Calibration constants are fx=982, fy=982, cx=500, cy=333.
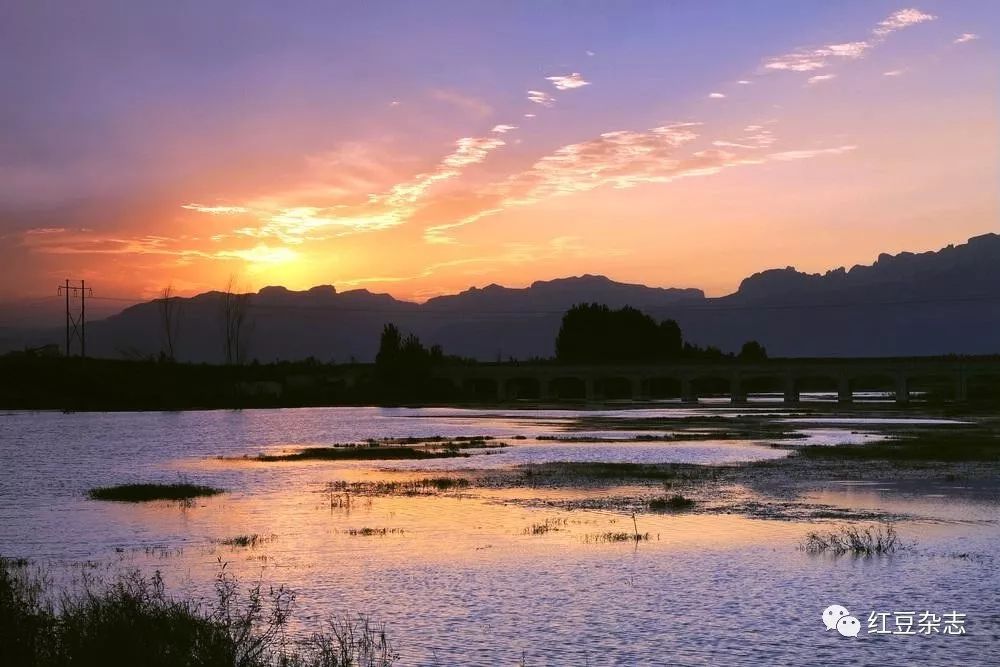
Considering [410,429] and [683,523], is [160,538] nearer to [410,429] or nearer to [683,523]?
[683,523]

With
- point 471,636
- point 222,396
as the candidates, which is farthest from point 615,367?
point 471,636

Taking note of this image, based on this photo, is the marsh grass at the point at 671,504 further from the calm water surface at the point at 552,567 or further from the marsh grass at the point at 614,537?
the marsh grass at the point at 614,537

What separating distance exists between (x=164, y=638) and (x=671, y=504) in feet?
73.4

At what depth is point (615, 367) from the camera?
19975 centimetres

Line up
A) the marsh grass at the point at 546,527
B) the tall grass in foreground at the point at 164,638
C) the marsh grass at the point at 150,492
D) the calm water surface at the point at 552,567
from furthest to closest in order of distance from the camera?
the marsh grass at the point at 150,492, the marsh grass at the point at 546,527, the calm water surface at the point at 552,567, the tall grass in foreground at the point at 164,638

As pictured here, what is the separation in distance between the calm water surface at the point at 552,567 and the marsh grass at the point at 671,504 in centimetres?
197

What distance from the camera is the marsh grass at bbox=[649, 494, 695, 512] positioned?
33000 mm

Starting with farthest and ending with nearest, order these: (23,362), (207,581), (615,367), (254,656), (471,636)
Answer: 1. (615,367)
2. (23,362)
3. (207,581)
4. (471,636)
5. (254,656)

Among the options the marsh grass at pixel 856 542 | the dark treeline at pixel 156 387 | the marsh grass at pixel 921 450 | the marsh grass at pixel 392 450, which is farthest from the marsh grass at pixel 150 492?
the dark treeline at pixel 156 387

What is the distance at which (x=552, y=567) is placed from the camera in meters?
23.5

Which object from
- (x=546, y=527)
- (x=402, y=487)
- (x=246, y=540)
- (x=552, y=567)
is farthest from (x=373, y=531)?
(x=402, y=487)

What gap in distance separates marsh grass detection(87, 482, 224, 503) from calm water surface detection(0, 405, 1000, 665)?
105 cm

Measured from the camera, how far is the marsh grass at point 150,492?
3838 centimetres

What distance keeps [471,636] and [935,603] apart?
9.22 meters
